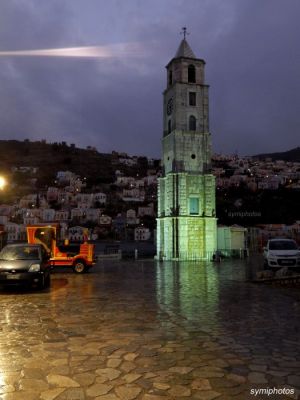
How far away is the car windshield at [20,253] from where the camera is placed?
45.8 ft

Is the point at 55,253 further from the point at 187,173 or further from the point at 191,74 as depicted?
the point at 191,74

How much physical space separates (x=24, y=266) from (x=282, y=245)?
12987 mm

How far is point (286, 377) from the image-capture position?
484 centimetres

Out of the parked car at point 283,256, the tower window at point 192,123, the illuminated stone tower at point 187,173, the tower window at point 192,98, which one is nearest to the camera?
the parked car at point 283,256

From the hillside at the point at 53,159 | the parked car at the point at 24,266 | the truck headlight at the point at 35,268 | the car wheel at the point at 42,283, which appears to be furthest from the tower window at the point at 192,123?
the hillside at the point at 53,159

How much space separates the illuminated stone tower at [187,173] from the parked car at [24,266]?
25655 millimetres

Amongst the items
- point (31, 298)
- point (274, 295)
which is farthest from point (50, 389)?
point (274, 295)

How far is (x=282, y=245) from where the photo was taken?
2045 centimetres

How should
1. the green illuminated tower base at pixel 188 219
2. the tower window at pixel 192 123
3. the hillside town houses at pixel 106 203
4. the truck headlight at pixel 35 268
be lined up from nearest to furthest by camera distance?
the truck headlight at pixel 35 268 → the green illuminated tower base at pixel 188 219 → the tower window at pixel 192 123 → the hillside town houses at pixel 106 203

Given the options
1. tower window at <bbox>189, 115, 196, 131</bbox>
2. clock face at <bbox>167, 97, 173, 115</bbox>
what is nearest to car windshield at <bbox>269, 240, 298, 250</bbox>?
tower window at <bbox>189, 115, 196, 131</bbox>

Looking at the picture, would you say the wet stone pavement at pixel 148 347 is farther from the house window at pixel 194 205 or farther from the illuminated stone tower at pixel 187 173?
the house window at pixel 194 205

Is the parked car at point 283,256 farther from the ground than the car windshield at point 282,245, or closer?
closer

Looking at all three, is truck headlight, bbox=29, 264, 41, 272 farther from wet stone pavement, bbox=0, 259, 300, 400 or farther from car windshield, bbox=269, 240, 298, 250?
car windshield, bbox=269, 240, 298, 250

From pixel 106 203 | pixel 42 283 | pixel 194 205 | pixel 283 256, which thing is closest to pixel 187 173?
pixel 194 205
